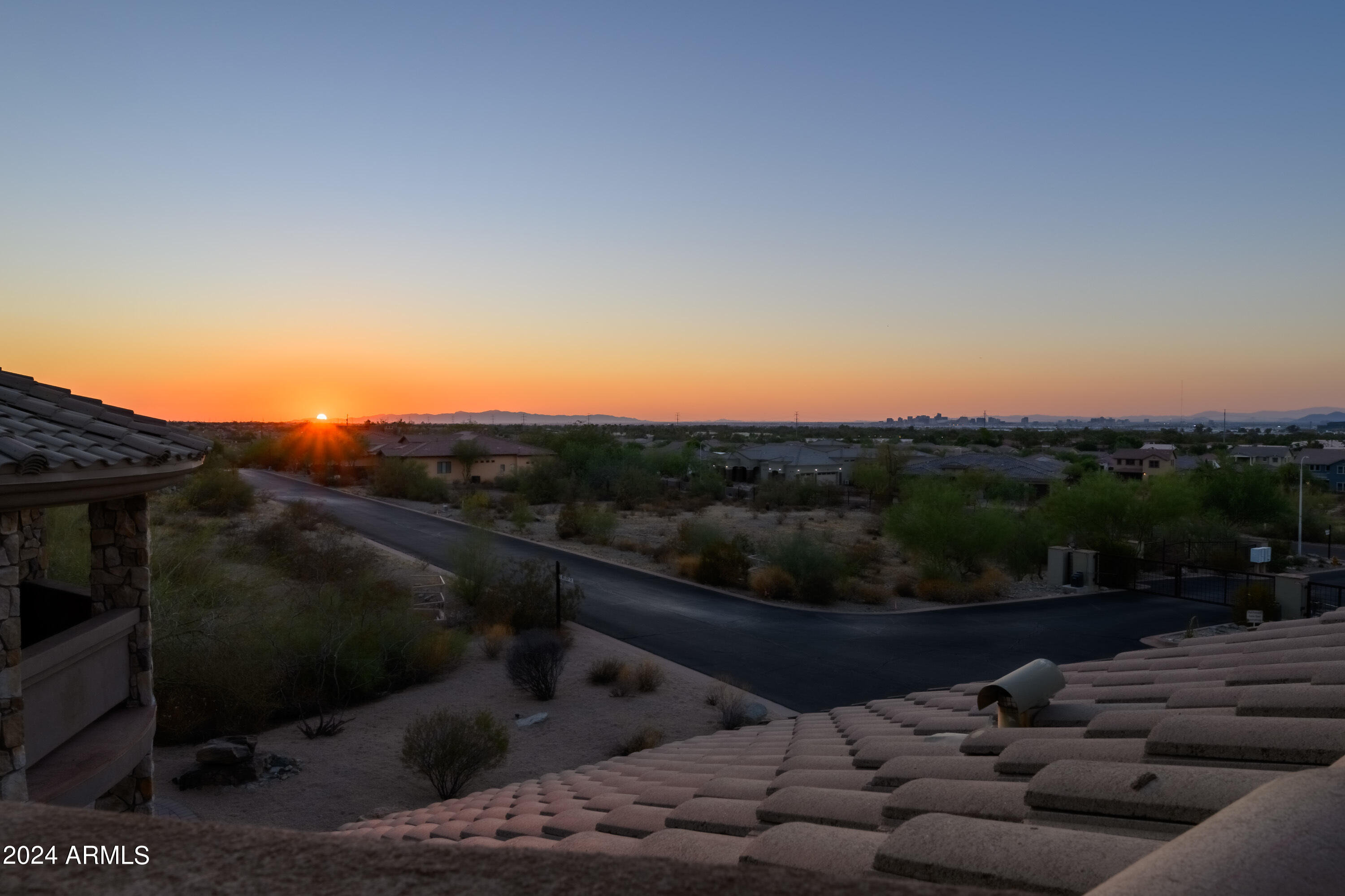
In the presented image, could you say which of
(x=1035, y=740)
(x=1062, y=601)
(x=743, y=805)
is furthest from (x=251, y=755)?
(x=1062, y=601)

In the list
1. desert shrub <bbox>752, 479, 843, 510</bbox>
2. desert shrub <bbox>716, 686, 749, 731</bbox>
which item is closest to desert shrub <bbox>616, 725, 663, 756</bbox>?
desert shrub <bbox>716, 686, 749, 731</bbox>

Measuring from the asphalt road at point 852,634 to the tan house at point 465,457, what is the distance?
4682cm

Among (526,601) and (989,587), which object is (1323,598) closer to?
(989,587)

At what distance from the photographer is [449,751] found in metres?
14.5

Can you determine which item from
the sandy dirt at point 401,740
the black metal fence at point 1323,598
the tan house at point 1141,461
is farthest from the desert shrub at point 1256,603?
the tan house at point 1141,461

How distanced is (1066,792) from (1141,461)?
83.5 metres

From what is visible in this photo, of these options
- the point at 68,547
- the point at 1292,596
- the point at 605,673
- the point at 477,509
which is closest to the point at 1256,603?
the point at 1292,596

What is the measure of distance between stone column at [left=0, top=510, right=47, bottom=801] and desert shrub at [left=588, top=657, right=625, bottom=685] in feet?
52.9

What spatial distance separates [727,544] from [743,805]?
3092cm

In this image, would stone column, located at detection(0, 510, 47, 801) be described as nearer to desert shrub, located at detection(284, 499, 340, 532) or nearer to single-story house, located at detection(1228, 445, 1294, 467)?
desert shrub, located at detection(284, 499, 340, 532)

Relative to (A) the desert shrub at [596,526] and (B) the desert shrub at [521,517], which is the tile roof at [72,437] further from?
(B) the desert shrub at [521,517]

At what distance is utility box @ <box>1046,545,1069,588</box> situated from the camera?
1302 inches

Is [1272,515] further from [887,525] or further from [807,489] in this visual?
[807,489]

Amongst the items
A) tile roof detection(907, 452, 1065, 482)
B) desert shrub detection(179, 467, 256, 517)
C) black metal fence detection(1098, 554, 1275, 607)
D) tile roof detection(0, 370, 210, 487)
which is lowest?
black metal fence detection(1098, 554, 1275, 607)
